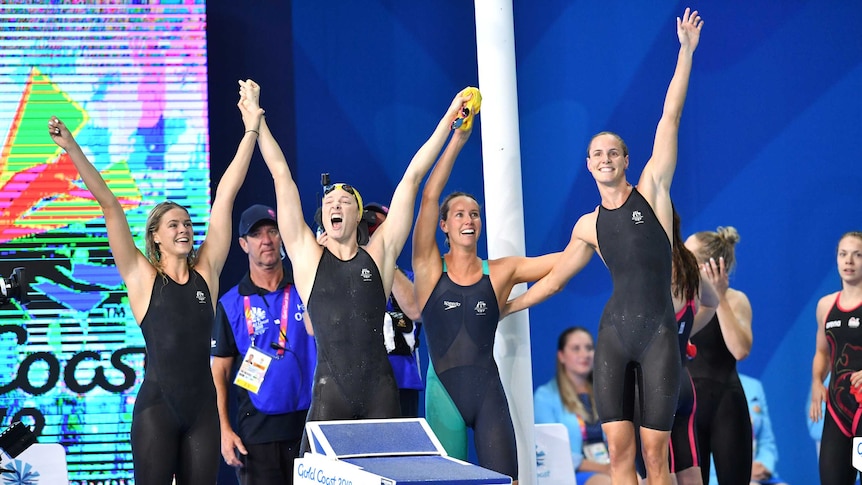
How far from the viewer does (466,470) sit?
11.1ft

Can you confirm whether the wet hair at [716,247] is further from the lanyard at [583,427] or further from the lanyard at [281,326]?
the lanyard at [281,326]

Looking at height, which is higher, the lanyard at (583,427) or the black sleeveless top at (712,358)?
the black sleeveless top at (712,358)

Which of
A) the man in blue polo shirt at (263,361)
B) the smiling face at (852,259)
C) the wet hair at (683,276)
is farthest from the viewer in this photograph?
the smiling face at (852,259)

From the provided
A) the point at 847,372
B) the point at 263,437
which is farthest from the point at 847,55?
the point at 263,437

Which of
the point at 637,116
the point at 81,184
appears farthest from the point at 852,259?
the point at 81,184

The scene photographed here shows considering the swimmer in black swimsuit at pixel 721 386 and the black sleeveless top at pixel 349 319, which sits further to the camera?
the swimmer in black swimsuit at pixel 721 386

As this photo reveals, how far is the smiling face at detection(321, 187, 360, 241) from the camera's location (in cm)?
477

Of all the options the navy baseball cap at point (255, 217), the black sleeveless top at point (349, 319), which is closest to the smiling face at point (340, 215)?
the black sleeveless top at point (349, 319)

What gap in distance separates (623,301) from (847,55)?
376cm

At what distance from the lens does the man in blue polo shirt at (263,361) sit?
→ 562cm

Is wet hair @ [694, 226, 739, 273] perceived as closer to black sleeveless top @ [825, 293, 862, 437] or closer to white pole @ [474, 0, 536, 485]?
black sleeveless top @ [825, 293, 862, 437]

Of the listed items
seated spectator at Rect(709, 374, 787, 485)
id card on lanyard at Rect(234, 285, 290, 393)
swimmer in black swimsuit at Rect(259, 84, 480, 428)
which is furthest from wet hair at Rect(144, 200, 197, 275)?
seated spectator at Rect(709, 374, 787, 485)

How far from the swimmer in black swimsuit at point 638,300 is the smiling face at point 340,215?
3.64ft

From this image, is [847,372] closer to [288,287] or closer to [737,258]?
[737,258]
